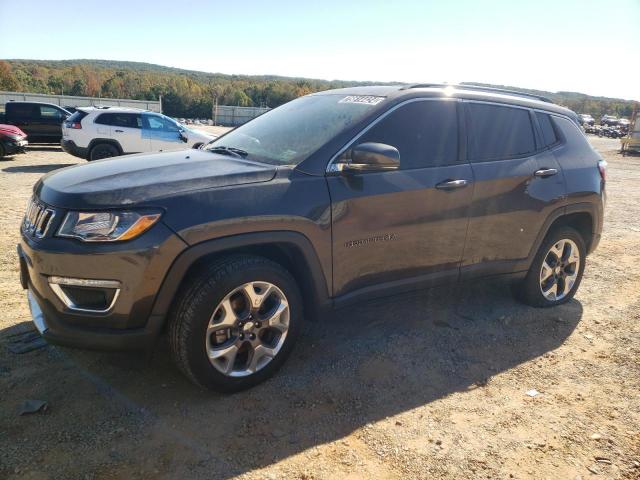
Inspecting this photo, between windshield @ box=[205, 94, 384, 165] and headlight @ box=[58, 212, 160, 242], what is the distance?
0.99m

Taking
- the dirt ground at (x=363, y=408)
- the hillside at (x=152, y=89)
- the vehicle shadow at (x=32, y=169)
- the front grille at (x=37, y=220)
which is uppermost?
the hillside at (x=152, y=89)

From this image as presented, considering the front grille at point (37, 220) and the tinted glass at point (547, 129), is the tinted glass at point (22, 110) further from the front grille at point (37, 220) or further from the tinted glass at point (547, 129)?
the tinted glass at point (547, 129)

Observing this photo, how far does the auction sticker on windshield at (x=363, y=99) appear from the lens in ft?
11.1

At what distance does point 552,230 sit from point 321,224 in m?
2.43

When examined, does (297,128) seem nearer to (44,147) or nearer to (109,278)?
(109,278)

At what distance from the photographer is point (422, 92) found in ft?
11.5

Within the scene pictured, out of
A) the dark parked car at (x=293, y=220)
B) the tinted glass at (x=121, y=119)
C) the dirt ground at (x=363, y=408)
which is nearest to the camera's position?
the dirt ground at (x=363, y=408)

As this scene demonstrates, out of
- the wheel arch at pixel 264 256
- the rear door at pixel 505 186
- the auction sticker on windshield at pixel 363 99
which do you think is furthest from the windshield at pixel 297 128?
the rear door at pixel 505 186

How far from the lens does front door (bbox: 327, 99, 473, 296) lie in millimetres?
3064

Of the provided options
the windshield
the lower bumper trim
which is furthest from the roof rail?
the lower bumper trim

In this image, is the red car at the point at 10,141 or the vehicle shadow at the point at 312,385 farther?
the red car at the point at 10,141

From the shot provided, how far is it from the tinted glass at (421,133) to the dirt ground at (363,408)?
1367mm

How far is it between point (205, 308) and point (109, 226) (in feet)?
2.11

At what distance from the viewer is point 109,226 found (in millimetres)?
2447
